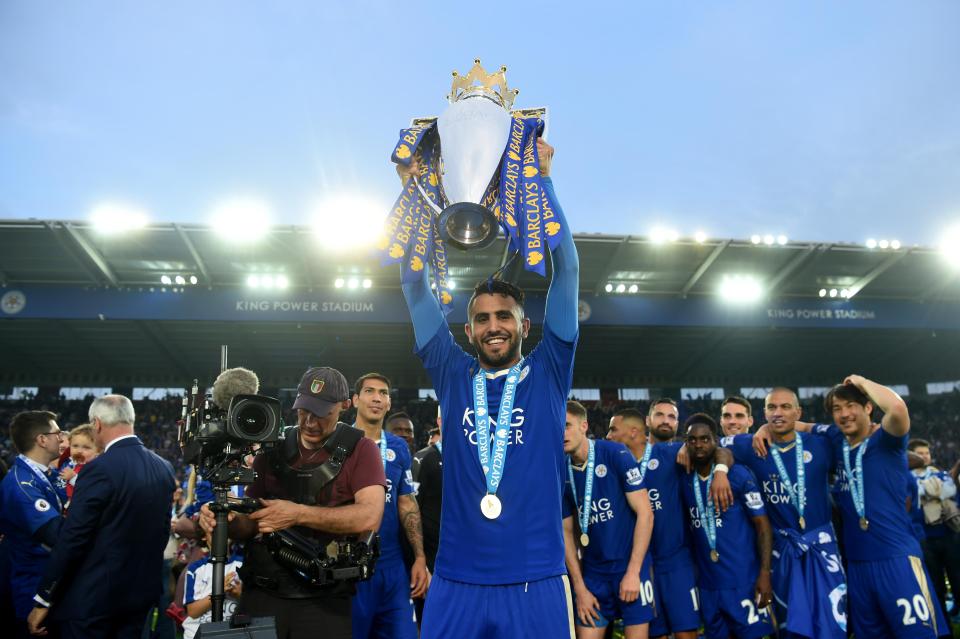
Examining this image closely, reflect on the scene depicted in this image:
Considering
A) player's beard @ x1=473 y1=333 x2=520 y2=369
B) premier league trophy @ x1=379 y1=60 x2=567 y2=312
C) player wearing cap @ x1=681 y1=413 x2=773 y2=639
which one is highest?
premier league trophy @ x1=379 y1=60 x2=567 y2=312

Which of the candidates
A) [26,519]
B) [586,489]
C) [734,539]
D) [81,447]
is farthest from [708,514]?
[81,447]

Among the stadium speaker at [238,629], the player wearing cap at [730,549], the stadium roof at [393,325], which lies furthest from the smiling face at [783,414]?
the stadium roof at [393,325]

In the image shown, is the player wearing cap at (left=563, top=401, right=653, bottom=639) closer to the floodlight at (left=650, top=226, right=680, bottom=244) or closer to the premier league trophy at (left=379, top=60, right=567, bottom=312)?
the premier league trophy at (left=379, top=60, right=567, bottom=312)

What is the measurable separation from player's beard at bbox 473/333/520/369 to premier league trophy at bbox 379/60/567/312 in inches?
12.1

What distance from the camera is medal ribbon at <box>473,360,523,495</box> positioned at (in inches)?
98.7

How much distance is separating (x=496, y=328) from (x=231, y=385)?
1.41 meters

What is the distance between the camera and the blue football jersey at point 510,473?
7.75 feet

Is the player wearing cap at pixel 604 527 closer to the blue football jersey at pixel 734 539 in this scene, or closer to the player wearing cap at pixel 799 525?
the blue football jersey at pixel 734 539

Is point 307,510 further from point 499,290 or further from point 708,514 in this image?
point 708,514

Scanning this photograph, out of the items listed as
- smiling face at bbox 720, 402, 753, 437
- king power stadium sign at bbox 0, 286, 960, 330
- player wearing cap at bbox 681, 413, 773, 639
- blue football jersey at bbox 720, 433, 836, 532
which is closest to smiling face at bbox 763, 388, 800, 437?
blue football jersey at bbox 720, 433, 836, 532

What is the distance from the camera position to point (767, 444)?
4.97m

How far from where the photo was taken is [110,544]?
3881mm

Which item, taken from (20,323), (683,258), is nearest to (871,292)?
(683,258)

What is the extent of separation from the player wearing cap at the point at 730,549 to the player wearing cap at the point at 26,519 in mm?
4746
